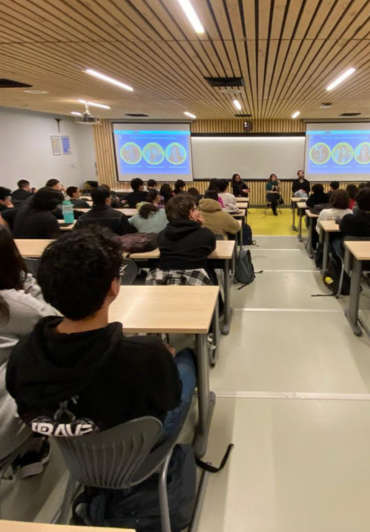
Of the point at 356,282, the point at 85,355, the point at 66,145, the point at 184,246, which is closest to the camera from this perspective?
the point at 85,355

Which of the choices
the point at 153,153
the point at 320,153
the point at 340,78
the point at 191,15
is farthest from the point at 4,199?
the point at 320,153

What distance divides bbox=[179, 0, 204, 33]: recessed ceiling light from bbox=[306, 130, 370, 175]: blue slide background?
8292 millimetres

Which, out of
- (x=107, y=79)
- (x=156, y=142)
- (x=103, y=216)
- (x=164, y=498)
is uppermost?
(x=107, y=79)

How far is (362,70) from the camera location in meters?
3.75

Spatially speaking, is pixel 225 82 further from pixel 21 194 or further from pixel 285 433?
pixel 21 194

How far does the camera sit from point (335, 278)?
3.90 m

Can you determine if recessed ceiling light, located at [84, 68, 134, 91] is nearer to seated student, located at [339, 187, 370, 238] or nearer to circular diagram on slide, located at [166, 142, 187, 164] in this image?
seated student, located at [339, 187, 370, 238]

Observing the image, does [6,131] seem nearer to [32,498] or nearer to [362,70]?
[362,70]

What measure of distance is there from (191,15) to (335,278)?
9.52 ft

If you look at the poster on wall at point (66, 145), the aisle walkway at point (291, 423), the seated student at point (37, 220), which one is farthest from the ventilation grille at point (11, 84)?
the poster on wall at point (66, 145)

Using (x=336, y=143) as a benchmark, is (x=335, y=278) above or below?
below

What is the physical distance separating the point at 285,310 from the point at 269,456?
1.85 meters

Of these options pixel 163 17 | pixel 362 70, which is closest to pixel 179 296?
pixel 163 17

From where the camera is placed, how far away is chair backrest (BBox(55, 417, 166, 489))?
105 centimetres
